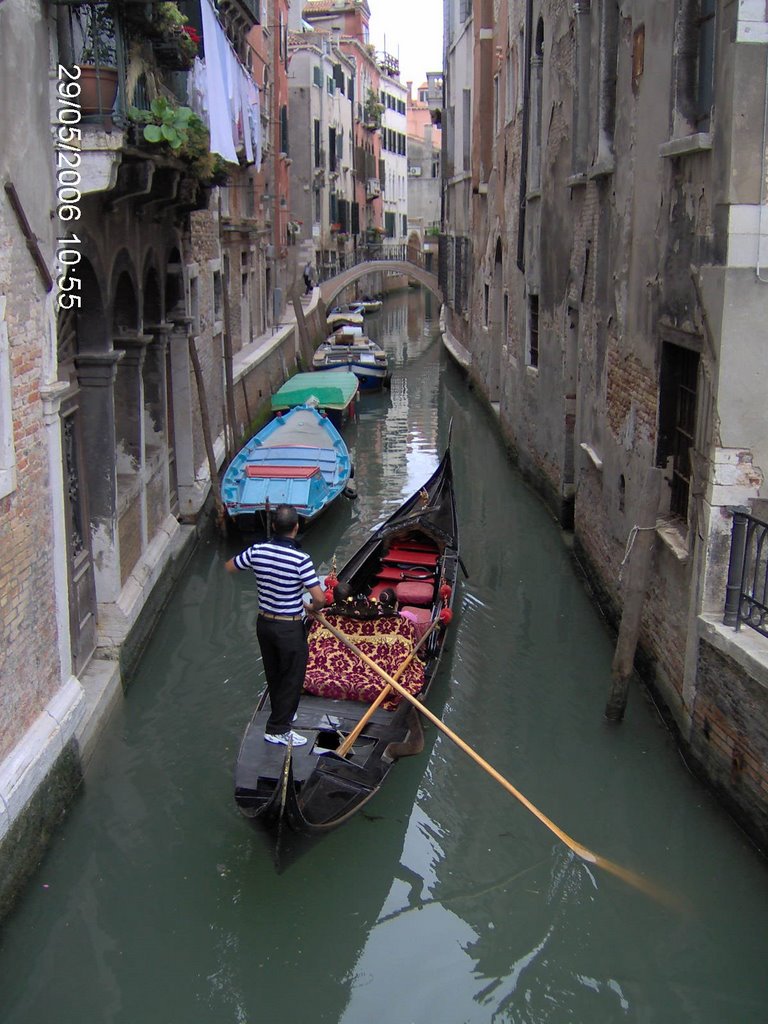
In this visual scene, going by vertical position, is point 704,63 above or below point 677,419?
above

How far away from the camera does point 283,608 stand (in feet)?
15.0

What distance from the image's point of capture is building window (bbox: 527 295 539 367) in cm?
1158

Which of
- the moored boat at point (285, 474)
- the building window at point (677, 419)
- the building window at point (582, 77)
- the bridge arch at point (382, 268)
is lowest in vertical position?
the moored boat at point (285, 474)

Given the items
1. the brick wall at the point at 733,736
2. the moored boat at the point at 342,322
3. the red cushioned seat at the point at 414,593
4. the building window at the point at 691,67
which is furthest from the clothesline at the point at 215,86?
the moored boat at the point at 342,322

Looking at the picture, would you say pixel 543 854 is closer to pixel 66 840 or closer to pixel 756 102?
pixel 66 840

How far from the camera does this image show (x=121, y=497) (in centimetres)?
683

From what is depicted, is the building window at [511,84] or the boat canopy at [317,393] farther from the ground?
the building window at [511,84]

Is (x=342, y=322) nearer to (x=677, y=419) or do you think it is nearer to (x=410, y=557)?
(x=410, y=557)

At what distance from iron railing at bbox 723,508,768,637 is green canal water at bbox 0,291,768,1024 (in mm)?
898

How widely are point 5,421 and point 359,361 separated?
48.5 ft

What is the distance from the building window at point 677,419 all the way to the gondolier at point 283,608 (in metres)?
2.30

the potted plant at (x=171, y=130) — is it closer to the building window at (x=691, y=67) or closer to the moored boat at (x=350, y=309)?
the building window at (x=691, y=67)

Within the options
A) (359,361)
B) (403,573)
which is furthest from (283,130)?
(403,573)

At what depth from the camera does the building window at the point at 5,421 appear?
420cm
